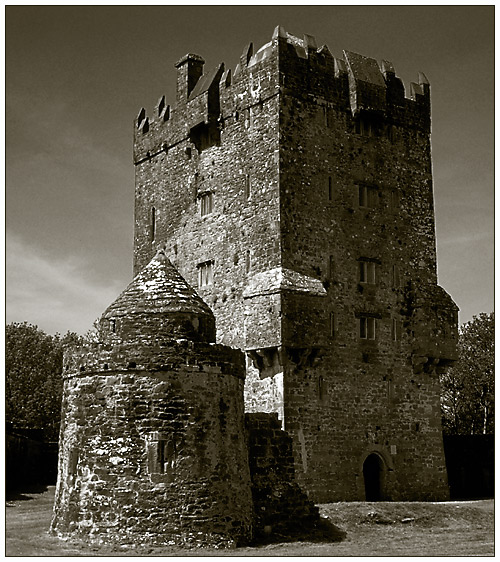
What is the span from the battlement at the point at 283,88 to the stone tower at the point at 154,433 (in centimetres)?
1522

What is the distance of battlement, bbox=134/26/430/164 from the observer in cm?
3869

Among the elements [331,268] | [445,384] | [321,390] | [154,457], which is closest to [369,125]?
[331,268]

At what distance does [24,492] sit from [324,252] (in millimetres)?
15712

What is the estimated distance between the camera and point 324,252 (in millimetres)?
38000

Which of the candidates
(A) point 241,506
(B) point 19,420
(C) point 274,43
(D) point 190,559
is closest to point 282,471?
(A) point 241,506

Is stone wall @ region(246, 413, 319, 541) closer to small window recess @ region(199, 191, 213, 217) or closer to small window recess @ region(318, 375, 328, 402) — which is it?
small window recess @ region(318, 375, 328, 402)

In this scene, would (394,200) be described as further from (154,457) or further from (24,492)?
(154,457)

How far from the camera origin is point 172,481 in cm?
2441

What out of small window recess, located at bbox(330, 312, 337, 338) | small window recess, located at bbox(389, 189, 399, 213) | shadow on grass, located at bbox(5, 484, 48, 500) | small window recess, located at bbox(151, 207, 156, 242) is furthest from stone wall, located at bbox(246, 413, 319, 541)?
small window recess, located at bbox(151, 207, 156, 242)

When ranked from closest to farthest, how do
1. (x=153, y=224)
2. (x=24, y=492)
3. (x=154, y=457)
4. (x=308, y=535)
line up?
1. (x=154, y=457)
2. (x=308, y=535)
3. (x=24, y=492)
4. (x=153, y=224)

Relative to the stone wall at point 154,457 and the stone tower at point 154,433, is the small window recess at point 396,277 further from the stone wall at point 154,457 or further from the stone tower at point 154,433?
the stone wall at point 154,457

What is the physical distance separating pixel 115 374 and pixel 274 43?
1858cm

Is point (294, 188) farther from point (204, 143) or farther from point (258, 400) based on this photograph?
point (258, 400)

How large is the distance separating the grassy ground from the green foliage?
19.8m
